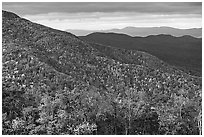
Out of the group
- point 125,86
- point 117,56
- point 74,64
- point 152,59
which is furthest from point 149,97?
point 152,59

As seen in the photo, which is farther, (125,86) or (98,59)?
(98,59)

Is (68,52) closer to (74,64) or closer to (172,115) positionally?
(74,64)

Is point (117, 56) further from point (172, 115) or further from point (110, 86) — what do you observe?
point (172, 115)

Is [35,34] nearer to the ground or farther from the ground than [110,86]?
farther from the ground

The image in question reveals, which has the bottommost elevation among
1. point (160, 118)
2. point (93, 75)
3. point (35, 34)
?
point (160, 118)

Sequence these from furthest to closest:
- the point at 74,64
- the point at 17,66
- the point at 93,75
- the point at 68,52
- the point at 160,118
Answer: the point at 68,52 → the point at 74,64 → the point at 93,75 → the point at 17,66 → the point at 160,118

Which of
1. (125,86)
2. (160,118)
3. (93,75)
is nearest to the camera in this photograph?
(160,118)
